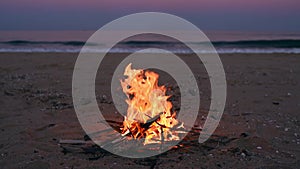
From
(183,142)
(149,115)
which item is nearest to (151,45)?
(149,115)

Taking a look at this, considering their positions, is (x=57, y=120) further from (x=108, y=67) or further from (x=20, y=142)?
(x=108, y=67)

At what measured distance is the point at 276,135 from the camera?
528 cm

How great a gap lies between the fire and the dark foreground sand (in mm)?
370

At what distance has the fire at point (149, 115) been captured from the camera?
16.0 feet

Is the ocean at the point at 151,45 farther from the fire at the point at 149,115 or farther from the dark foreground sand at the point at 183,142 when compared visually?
the fire at the point at 149,115

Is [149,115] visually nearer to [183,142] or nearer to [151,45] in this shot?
[183,142]

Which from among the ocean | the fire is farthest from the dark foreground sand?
the ocean

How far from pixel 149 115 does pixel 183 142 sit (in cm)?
66

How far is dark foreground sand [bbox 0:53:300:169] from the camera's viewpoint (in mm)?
4289

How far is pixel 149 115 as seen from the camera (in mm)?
5000

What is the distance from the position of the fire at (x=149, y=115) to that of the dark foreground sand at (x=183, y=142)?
0.37 metres

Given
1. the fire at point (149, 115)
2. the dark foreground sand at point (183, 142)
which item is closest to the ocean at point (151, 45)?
the dark foreground sand at point (183, 142)

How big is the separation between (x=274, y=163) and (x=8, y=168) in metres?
3.43

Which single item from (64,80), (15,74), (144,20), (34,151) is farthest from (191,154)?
(144,20)
